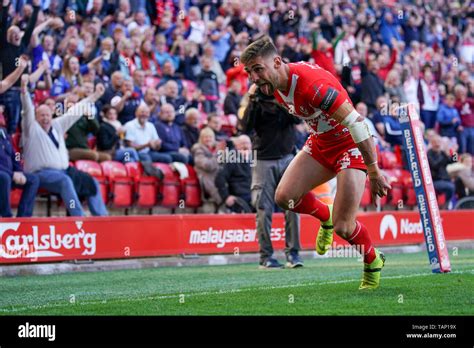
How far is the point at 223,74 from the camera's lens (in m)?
23.5

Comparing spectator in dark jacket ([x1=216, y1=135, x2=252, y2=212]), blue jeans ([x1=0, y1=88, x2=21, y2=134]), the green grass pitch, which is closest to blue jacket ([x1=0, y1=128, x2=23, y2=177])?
blue jeans ([x1=0, y1=88, x2=21, y2=134])

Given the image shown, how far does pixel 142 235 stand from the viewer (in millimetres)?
15719

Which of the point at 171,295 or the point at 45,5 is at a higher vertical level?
the point at 45,5

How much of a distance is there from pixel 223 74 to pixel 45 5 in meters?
5.03

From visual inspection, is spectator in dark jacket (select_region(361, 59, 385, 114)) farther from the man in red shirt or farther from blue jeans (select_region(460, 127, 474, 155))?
the man in red shirt

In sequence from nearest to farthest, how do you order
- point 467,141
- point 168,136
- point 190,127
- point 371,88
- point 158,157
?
point 158,157, point 168,136, point 190,127, point 371,88, point 467,141

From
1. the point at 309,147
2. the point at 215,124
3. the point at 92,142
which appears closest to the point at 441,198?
the point at 215,124

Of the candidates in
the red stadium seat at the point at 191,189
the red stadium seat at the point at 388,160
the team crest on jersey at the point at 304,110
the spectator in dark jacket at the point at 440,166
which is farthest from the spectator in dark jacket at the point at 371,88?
the team crest on jersey at the point at 304,110

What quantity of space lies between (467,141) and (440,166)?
338cm

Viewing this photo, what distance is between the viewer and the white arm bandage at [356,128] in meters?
9.51

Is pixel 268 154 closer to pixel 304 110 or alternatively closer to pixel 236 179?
pixel 236 179

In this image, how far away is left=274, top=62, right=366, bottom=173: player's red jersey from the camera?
957cm

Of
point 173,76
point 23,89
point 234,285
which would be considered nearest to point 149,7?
point 173,76
